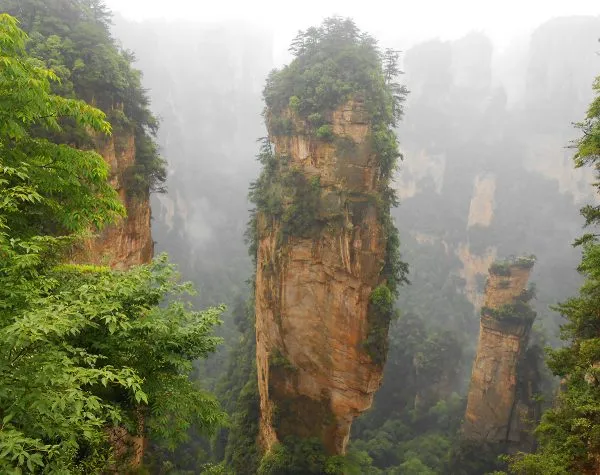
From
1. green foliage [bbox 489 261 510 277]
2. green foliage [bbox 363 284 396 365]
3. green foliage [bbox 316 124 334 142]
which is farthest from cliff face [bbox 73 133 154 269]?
green foliage [bbox 489 261 510 277]

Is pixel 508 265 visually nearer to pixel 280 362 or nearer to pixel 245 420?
pixel 280 362

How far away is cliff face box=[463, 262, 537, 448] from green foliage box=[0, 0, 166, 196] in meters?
20.1

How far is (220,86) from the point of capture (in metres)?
77.1

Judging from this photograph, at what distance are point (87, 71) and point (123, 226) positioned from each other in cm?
484

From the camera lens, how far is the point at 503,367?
24109 millimetres

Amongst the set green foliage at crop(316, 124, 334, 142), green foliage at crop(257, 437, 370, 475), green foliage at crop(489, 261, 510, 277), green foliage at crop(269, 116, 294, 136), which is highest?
green foliage at crop(269, 116, 294, 136)

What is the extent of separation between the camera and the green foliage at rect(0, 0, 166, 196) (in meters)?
11.8

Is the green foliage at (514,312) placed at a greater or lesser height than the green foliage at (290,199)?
lesser

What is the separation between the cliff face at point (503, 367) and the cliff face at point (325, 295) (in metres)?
10.9

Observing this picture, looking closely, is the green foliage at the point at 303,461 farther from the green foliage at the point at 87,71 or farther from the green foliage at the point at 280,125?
the green foliage at the point at 280,125

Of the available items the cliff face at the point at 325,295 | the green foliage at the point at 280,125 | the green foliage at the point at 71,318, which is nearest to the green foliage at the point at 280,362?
the cliff face at the point at 325,295

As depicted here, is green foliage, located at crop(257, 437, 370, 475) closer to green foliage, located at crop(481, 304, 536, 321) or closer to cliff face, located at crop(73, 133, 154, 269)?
cliff face, located at crop(73, 133, 154, 269)

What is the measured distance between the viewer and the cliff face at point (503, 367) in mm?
23578

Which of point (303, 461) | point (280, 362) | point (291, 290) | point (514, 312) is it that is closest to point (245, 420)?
point (303, 461)
